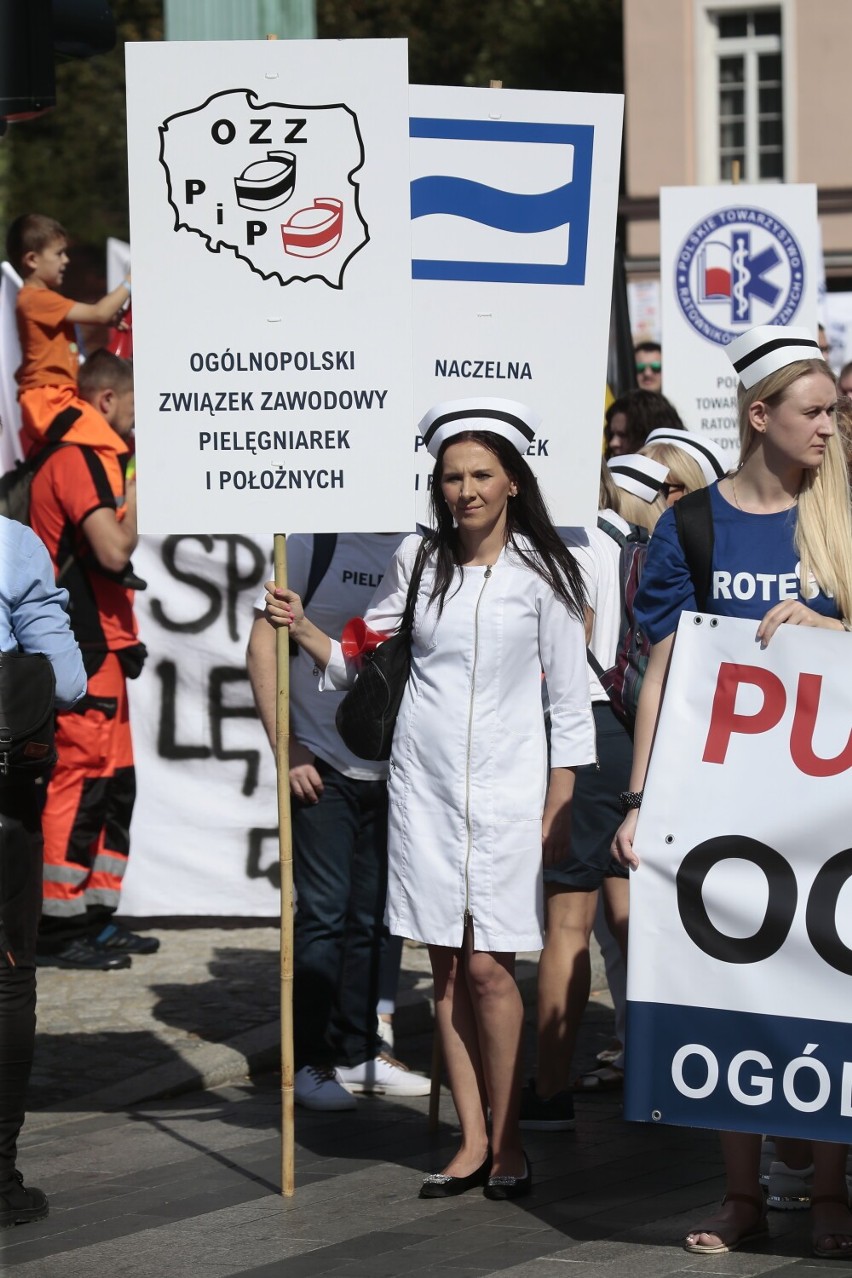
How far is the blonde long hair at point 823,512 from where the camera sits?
193 inches

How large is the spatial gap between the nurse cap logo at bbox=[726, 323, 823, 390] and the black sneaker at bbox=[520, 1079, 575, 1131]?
222 cm

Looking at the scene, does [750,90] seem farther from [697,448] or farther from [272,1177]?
[272,1177]

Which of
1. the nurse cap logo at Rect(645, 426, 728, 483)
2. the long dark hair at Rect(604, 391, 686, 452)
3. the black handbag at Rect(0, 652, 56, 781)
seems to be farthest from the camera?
the long dark hair at Rect(604, 391, 686, 452)

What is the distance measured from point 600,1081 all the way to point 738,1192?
5.78 feet

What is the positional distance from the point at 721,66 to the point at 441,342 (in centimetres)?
2567

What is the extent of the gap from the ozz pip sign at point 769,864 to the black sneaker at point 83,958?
4.00m

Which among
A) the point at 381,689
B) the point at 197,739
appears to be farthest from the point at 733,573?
the point at 197,739

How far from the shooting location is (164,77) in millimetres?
5367

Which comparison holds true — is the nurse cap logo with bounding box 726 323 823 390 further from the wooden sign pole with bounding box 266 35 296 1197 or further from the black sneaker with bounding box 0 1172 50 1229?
the black sneaker with bounding box 0 1172 50 1229

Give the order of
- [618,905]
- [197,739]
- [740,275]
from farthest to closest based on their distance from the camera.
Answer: [740,275] → [197,739] → [618,905]

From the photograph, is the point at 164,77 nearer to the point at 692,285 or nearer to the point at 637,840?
the point at 637,840

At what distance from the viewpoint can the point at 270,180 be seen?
540 centimetres

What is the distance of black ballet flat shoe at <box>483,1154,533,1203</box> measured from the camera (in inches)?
211

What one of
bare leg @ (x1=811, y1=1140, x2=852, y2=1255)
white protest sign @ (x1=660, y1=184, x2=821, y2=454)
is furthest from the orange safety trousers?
bare leg @ (x1=811, y1=1140, x2=852, y2=1255)
